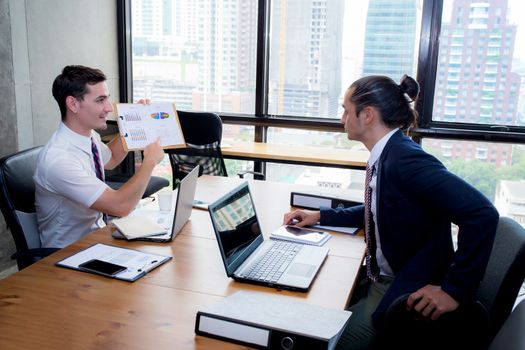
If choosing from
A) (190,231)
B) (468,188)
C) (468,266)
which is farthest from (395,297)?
(190,231)

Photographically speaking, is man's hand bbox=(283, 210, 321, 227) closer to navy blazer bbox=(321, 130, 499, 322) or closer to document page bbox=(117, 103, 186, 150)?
navy blazer bbox=(321, 130, 499, 322)

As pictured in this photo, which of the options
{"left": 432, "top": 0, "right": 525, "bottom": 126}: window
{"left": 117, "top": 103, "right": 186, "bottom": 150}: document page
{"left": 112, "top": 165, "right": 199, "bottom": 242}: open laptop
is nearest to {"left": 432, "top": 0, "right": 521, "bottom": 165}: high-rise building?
{"left": 432, "top": 0, "right": 525, "bottom": 126}: window

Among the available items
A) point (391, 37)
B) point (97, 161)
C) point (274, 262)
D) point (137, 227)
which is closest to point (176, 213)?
point (137, 227)

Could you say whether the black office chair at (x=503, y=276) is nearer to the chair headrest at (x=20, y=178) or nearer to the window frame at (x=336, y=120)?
the chair headrest at (x=20, y=178)

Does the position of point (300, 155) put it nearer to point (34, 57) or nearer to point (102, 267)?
point (34, 57)

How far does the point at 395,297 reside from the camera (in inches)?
66.9

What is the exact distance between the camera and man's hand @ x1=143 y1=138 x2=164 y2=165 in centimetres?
233

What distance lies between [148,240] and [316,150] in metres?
2.72

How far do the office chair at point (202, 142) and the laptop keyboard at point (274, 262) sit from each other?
200 centimetres

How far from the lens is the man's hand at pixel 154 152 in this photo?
91.9 inches

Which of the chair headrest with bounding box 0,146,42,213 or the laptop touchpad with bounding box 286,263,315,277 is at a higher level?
the chair headrest with bounding box 0,146,42,213

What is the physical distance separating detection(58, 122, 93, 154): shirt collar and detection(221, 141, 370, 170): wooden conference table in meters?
1.92

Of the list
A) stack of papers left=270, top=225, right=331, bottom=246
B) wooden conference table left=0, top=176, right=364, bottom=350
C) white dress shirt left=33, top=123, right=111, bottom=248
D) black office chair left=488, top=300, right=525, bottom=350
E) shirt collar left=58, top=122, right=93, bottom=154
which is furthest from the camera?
shirt collar left=58, top=122, right=93, bottom=154

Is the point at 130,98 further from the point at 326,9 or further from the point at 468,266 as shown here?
the point at 468,266
